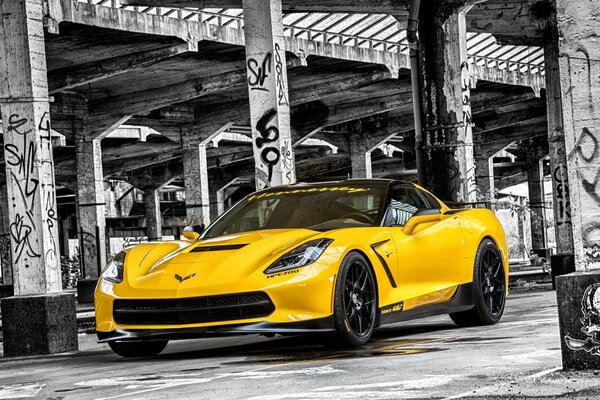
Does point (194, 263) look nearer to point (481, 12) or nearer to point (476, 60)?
point (481, 12)

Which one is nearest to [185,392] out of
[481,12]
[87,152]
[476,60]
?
[481,12]

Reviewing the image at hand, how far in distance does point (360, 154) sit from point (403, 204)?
44251 millimetres

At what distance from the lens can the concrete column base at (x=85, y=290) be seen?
36.0m

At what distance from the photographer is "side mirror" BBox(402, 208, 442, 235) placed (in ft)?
32.7

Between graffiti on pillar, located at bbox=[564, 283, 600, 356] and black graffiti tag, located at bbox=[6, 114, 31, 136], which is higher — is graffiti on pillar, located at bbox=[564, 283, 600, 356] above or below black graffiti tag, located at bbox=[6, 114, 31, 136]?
below

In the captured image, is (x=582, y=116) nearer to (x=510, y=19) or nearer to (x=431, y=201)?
(x=431, y=201)

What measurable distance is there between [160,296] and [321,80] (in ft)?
107

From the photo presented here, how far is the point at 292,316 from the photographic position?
8.61m

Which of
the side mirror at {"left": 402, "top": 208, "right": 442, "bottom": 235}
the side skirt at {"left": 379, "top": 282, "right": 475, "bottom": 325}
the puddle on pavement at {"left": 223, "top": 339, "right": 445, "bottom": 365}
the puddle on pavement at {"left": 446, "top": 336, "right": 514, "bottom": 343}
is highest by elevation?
the side mirror at {"left": 402, "top": 208, "right": 442, "bottom": 235}

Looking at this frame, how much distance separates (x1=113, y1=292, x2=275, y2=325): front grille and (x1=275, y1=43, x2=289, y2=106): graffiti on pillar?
8128mm

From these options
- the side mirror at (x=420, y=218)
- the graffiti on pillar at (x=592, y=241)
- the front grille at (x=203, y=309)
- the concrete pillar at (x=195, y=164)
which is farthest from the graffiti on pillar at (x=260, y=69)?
the concrete pillar at (x=195, y=164)

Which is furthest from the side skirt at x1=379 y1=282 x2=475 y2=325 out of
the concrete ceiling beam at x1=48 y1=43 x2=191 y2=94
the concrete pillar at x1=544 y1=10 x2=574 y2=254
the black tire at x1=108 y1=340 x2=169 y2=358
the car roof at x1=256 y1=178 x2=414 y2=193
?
the concrete ceiling beam at x1=48 y1=43 x2=191 y2=94

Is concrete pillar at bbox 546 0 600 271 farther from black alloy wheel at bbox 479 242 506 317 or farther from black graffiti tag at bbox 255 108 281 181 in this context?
black graffiti tag at bbox 255 108 281 181

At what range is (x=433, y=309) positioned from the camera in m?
10.2
